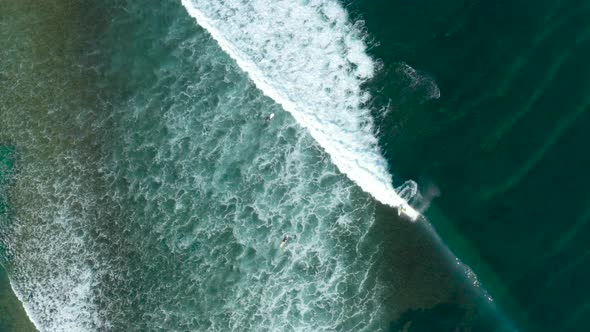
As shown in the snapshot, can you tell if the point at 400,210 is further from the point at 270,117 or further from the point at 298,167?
the point at 270,117

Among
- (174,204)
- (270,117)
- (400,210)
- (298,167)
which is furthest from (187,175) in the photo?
(400,210)

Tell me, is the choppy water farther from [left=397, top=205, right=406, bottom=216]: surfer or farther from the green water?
the green water

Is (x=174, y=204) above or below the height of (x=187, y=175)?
below

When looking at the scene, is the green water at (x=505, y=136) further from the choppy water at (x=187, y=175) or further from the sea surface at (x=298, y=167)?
the choppy water at (x=187, y=175)

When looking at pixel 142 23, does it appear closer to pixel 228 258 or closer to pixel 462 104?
pixel 228 258

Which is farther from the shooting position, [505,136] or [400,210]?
[505,136]

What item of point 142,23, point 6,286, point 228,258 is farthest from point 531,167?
point 6,286

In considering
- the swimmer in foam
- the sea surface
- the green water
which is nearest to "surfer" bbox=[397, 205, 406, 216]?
the sea surface
